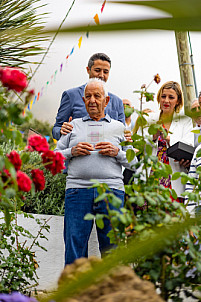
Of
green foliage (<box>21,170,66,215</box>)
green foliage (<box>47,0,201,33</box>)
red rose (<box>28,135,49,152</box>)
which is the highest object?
green foliage (<box>21,170,66,215</box>)

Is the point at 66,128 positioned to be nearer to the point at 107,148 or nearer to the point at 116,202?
the point at 107,148

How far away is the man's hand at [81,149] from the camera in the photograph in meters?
2.64

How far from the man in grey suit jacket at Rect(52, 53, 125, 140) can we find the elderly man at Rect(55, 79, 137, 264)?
29 cm

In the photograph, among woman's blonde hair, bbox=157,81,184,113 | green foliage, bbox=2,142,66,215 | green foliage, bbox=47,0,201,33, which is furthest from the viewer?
green foliage, bbox=2,142,66,215

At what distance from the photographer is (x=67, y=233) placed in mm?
2664

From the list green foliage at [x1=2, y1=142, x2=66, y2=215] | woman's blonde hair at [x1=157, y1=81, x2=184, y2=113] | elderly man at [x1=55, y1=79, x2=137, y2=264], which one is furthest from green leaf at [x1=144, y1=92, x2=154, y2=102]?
green foliage at [x1=2, y1=142, x2=66, y2=215]

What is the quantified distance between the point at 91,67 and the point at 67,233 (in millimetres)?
1224

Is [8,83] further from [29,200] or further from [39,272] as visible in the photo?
[29,200]

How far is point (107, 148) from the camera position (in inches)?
104

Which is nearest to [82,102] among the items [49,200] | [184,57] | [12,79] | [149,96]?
[49,200]

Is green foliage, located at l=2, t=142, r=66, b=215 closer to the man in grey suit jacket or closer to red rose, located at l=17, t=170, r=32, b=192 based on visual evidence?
the man in grey suit jacket

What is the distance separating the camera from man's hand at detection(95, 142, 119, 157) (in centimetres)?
264

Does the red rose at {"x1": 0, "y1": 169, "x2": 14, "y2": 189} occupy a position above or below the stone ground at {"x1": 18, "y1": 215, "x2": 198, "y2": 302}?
below

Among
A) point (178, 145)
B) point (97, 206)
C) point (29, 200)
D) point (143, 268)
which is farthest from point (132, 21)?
point (29, 200)
